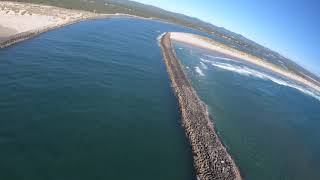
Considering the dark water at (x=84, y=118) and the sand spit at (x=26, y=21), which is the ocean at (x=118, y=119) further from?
the sand spit at (x=26, y=21)

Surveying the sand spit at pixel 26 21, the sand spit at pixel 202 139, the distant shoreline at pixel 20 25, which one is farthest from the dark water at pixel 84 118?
the sand spit at pixel 26 21

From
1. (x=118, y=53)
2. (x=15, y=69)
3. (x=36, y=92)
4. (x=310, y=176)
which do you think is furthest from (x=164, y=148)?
(x=118, y=53)

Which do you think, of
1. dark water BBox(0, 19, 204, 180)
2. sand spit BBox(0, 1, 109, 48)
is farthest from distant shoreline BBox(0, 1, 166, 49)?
dark water BBox(0, 19, 204, 180)

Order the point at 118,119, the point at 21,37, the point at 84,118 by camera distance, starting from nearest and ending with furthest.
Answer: the point at 84,118 < the point at 118,119 < the point at 21,37

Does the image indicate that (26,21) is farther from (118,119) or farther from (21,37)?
(118,119)

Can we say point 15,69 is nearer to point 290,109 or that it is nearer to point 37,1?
point 290,109

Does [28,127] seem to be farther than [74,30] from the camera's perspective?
No

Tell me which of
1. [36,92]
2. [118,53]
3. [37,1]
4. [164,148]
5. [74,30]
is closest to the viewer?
[164,148]

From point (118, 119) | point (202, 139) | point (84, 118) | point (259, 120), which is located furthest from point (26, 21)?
point (259, 120)
